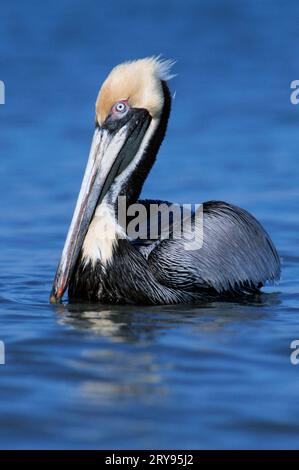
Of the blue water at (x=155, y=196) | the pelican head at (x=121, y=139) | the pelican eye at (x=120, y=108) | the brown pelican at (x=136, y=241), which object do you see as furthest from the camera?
the pelican eye at (x=120, y=108)

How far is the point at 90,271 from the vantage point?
6914 mm

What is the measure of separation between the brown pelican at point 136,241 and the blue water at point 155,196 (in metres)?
0.19

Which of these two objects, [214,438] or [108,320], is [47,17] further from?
[214,438]

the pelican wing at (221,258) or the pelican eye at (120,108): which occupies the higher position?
the pelican eye at (120,108)

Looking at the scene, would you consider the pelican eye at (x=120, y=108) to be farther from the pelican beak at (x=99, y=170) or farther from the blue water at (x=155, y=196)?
the blue water at (x=155, y=196)

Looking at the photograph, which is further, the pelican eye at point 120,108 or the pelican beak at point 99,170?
the pelican eye at point 120,108

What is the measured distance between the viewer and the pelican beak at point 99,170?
696 centimetres

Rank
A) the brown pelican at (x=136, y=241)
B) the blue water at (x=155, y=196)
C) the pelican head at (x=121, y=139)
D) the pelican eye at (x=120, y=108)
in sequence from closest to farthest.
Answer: the blue water at (x=155, y=196) < the brown pelican at (x=136, y=241) < the pelican head at (x=121, y=139) < the pelican eye at (x=120, y=108)

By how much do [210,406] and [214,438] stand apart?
318mm

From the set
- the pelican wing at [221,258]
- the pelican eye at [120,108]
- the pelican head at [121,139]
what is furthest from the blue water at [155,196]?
the pelican eye at [120,108]
